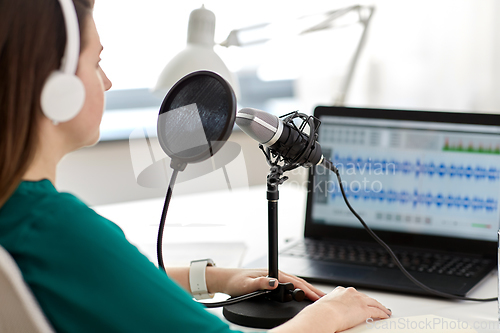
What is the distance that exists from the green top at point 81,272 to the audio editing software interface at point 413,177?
2.30 ft

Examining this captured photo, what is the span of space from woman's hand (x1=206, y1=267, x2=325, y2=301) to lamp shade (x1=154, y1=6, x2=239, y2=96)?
40 centimetres

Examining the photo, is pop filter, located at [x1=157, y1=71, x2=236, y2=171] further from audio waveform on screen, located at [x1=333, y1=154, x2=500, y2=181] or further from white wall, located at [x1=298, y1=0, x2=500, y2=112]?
white wall, located at [x1=298, y1=0, x2=500, y2=112]


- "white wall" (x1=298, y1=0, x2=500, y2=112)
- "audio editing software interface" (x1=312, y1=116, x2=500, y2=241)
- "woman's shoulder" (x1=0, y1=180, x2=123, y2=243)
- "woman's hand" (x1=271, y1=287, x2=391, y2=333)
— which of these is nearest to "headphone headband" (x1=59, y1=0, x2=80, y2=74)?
"woman's shoulder" (x1=0, y1=180, x2=123, y2=243)

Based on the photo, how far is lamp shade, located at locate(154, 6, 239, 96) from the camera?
104cm

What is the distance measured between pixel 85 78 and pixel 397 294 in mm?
638

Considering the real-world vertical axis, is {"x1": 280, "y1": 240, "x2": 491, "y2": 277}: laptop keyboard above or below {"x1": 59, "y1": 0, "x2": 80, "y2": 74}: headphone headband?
below

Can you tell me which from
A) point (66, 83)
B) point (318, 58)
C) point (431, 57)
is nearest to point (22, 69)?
point (66, 83)

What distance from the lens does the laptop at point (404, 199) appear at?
99cm

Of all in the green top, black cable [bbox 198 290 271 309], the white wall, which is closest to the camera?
the green top

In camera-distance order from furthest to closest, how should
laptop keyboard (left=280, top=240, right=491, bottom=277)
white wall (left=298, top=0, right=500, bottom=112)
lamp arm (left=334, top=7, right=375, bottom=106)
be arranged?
white wall (left=298, top=0, right=500, bottom=112)
lamp arm (left=334, top=7, right=375, bottom=106)
laptop keyboard (left=280, top=240, right=491, bottom=277)

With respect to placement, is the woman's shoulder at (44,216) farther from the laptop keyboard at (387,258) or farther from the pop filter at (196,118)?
the laptop keyboard at (387,258)

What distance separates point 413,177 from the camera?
110 centimetres

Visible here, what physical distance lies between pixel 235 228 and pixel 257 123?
0.64m

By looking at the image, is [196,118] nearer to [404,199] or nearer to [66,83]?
[66,83]
